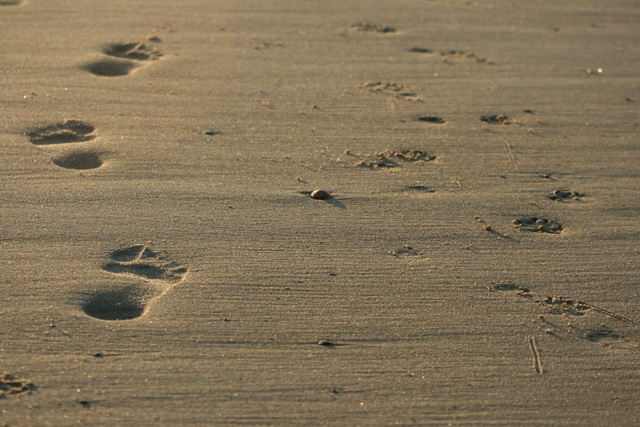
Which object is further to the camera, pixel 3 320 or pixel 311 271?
pixel 311 271

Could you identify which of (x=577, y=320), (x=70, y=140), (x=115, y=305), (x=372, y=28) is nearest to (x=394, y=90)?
(x=372, y=28)

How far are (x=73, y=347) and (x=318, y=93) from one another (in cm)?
228

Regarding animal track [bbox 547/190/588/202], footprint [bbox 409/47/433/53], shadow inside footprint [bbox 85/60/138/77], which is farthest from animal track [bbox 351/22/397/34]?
animal track [bbox 547/190/588/202]

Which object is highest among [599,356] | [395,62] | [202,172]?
[395,62]

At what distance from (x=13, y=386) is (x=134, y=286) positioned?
0.55 meters

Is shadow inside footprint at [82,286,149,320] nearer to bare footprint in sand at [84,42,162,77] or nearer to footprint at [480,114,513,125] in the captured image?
bare footprint in sand at [84,42,162,77]

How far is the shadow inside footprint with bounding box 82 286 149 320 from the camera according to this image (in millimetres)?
2428

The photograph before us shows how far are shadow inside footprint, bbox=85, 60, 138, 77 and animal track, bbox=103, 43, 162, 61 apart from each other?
5.4 inches

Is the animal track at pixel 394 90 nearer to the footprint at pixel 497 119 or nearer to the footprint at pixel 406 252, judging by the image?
the footprint at pixel 497 119

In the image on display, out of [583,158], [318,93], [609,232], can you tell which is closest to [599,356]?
[609,232]

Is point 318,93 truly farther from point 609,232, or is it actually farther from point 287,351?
point 287,351

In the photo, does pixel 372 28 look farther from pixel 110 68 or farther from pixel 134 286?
pixel 134 286

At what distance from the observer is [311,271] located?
2.71m

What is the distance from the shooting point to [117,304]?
2469 mm
